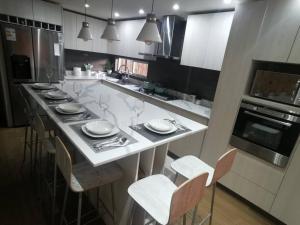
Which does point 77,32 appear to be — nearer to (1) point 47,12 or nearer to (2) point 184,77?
(1) point 47,12

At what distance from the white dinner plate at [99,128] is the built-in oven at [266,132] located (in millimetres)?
1537

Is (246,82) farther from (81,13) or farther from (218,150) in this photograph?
(81,13)

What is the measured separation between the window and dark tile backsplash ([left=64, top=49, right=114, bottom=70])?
13.6 inches

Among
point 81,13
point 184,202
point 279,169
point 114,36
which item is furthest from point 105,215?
point 81,13

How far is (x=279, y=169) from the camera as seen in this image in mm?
1908

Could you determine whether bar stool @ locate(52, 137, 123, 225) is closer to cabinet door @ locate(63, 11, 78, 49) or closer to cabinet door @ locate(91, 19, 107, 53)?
cabinet door @ locate(63, 11, 78, 49)

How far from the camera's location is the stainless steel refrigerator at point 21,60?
3.06m

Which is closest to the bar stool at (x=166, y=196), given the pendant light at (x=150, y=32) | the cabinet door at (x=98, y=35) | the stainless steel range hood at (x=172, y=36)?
the pendant light at (x=150, y=32)

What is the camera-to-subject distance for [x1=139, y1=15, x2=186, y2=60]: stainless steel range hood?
3057mm

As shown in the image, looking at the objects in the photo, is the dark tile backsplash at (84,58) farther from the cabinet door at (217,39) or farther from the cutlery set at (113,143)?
the cutlery set at (113,143)

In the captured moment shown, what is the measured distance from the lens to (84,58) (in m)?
4.67

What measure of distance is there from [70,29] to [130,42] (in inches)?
51.8

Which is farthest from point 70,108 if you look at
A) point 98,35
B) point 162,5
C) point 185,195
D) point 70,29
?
point 98,35

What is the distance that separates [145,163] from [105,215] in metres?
0.72
